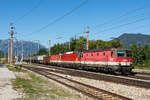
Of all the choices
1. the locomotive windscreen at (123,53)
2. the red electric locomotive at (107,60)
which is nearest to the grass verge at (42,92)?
the red electric locomotive at (107,60)

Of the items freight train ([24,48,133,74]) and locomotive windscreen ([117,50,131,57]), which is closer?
freight train ([24,48,133,74])

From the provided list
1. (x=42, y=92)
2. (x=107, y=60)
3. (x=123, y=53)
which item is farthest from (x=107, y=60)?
(x=42, y=92)

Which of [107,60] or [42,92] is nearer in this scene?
[42,92]

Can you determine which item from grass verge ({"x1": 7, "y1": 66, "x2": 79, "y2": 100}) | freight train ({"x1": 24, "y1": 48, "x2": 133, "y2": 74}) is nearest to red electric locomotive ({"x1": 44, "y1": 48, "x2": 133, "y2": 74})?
freight train ({"x1": 24, "y1": 48, "x2": 133, "y2": 74})

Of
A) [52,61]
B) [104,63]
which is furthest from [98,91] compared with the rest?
[52,61]

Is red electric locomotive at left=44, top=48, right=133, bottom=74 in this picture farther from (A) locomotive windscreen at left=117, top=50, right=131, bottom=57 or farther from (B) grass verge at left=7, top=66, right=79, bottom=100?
(B) grass verge at left=7, top=66, right=79, bottom=100

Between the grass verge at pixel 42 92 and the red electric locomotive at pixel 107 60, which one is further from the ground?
the red electric locomotive at pixel 107 60

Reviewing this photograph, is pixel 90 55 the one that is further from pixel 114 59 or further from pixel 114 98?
pixel 114 98

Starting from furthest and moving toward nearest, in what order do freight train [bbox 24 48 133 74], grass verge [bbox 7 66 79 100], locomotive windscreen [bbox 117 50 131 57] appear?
locomotive windscreen [bbox 117 50 131 57] < freight train [bbox 24 48 133 74] < grass verge [bbox 7 66 79 100]

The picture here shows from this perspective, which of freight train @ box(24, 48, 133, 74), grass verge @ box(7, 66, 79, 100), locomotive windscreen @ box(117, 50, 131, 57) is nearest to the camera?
grass verge @ box(7, 66, 79, 100)

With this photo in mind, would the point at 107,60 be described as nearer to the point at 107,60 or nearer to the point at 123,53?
the point at 107,60

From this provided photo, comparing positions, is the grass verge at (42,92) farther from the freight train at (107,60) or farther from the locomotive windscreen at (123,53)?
the locomotive windscreen at (123,53)

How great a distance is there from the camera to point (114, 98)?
1042cm

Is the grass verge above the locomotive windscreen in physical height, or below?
below
